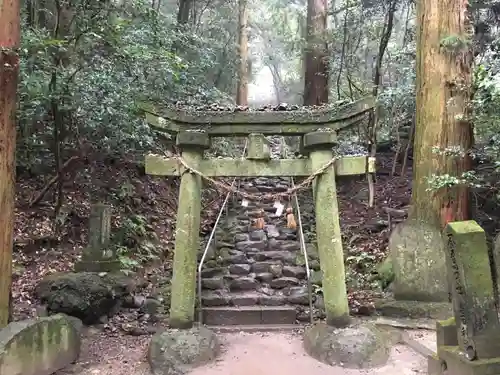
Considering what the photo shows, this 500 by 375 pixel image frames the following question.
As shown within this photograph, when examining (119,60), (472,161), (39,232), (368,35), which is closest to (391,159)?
(368,35)

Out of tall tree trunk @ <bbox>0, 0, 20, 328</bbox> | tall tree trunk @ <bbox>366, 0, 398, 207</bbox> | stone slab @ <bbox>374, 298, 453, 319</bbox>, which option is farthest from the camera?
tall tree trunk @ <bbox>366, 0, 398, 207</bbox>

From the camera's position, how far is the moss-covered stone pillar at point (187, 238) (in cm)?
594

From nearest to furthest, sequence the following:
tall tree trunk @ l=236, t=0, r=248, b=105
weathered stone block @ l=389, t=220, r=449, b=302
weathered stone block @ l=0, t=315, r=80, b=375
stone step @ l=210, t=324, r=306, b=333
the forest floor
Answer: weathered stone block @ l=0, t=315, r=80, b=375, the forest floor, stone step @ l=210, t=324, r=306, b=333, weathered stone block @ l=389, t=220, r=449, b=302, tall tree trunk @ l=236, t=0, r=248, b=105

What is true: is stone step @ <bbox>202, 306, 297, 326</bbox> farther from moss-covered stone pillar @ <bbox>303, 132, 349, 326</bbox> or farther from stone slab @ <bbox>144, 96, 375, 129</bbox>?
stone slab @ <bbox>144, 96, 375, 129</bbox>

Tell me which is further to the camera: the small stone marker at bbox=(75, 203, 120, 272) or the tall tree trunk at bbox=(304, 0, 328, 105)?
the tall tree trunk at bbox=(304, 0, 328, 105)

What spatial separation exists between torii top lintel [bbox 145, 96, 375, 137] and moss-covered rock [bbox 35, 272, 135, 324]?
2521mm

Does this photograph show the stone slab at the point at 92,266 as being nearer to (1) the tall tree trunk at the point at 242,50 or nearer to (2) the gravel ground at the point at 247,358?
(2) the gravel ground at the point at 247,358

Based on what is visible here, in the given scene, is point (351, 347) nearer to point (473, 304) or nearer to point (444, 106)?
point (473, 304)

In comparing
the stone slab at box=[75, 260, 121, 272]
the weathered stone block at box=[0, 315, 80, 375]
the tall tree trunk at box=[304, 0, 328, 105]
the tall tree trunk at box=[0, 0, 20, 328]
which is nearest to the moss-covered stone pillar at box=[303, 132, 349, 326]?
the weathered stone block at box=[0, 315, 80, 375]

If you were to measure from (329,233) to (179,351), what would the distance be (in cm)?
230

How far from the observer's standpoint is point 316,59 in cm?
1361

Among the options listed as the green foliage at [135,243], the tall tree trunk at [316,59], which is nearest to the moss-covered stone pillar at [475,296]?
the green foliage at [135,243]

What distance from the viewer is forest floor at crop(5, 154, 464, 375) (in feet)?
21.0

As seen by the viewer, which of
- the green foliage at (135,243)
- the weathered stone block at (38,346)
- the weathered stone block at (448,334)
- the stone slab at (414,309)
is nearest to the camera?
the weathered stone block at (38,346)
